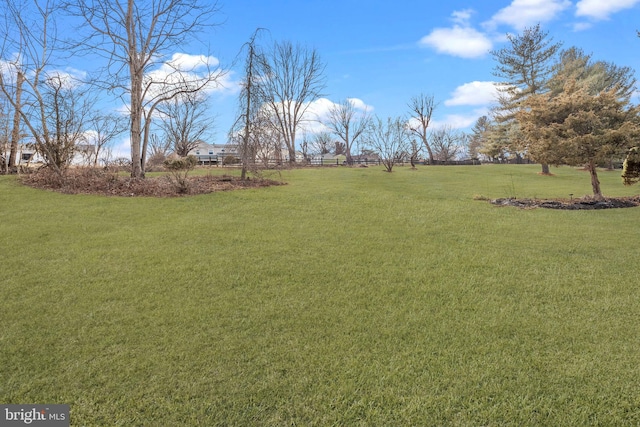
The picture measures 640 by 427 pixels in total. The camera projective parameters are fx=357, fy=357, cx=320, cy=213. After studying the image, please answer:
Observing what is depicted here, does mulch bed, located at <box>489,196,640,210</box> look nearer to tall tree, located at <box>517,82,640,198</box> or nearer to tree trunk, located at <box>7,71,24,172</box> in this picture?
tall tree, located at <box>517,82,640,198</box>

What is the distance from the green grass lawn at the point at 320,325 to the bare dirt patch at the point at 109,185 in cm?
353

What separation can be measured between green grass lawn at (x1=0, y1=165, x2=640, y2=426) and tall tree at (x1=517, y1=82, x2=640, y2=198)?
4.35 metres

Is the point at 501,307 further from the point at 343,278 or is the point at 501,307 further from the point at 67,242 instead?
the point at 67,242

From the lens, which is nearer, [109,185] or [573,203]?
[573,203]

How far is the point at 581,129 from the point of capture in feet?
33.1

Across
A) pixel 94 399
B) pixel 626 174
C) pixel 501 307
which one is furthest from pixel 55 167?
pixel 626 174

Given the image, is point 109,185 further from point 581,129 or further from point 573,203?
point 581,129

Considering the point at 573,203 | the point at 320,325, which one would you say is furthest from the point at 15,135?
the point at 573,203

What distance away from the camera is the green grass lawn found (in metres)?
2.29

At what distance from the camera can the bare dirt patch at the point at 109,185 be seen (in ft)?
31.9

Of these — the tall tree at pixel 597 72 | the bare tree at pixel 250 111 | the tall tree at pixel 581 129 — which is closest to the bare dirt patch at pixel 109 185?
the bare tree at pixel 250 111

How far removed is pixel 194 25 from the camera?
38.6 ft

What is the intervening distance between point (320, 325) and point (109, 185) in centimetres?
937

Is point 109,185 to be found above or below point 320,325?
above
